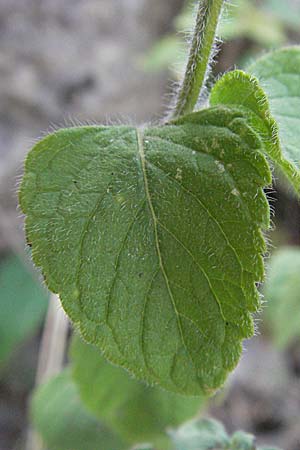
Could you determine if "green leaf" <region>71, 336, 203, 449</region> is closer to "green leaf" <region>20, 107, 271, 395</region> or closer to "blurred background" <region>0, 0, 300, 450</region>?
"green leaf" <region>20, 107, 271, 395</region>

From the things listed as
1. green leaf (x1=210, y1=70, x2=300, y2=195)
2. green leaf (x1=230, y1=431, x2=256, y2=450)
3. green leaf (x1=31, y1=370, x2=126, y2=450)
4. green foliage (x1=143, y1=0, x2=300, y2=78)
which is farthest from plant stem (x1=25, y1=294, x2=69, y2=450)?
green leaf (x1=210, y1=70, x2=300, y2=195)

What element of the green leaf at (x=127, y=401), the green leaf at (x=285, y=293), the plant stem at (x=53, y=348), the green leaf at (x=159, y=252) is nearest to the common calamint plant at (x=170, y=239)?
the green leaf at (x=159, y=252)

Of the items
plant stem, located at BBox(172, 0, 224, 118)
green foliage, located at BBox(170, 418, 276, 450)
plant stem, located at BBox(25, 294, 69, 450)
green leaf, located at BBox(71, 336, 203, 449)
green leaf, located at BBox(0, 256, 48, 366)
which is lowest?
green foliage, located at BBox(170, 418, 276, 450)

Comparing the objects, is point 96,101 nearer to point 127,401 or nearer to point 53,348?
point 53,348

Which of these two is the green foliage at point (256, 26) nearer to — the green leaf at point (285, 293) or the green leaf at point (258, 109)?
the green leaf at point (285, 293)

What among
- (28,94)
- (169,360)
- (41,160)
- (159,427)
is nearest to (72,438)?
(159,427)

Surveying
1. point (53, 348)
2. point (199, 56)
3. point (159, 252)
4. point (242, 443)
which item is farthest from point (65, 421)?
point (199, 56)
